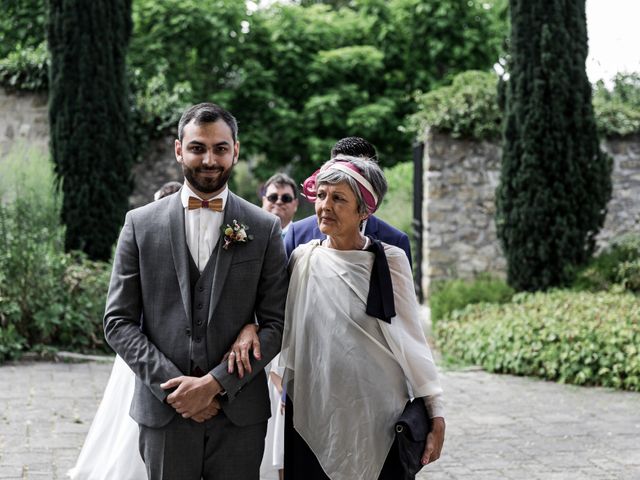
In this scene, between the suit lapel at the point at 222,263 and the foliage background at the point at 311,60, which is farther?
the foliage background at the point at 311,60

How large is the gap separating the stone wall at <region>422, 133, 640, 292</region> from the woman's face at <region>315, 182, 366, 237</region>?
934cm

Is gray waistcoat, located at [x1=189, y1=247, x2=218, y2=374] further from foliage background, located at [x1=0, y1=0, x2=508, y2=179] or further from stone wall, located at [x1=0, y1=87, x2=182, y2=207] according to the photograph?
foliage background, located at [x1=0, y1=0, x2=508, y2=179]

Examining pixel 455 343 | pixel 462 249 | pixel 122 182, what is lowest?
pixel 455 343

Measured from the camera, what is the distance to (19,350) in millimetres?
8758

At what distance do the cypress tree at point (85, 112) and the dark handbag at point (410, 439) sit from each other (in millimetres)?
9233

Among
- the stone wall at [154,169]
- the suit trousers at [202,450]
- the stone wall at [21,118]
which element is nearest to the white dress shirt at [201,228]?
the suit trousers at [202,450]

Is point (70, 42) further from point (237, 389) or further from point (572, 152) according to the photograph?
point (237, 389)

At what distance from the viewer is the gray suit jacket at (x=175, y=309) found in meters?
2.99

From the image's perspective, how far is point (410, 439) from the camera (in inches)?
124

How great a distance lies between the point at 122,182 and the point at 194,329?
9.52m

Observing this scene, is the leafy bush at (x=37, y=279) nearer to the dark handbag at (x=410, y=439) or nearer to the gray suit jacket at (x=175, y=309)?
the gray suit jacket at (x=175, y=309)

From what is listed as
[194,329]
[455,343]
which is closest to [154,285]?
[194,329]

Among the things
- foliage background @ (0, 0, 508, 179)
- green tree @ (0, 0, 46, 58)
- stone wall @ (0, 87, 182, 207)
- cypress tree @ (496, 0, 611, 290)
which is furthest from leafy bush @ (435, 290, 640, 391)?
green tree @ (0, 0, 46, 58)

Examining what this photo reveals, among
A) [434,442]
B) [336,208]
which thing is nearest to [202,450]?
[434,442]
